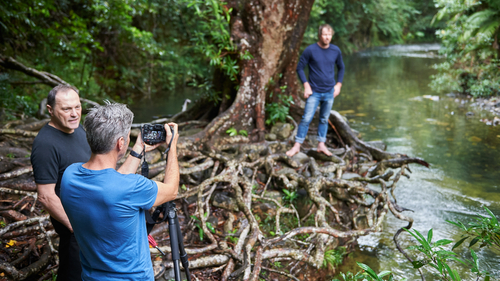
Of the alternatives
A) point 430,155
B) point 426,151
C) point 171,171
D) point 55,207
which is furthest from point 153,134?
point 426,151

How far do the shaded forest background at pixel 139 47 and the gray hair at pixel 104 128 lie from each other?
353 centimetres

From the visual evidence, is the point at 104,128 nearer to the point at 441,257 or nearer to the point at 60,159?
the point at 60,159

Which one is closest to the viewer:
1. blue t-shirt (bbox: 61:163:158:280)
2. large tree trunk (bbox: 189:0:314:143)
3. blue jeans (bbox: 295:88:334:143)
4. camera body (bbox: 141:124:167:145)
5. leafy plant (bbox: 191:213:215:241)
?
blue t-shirt (bbox: 61:163:158:280)

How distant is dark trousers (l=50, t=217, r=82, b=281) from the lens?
95.8 inches

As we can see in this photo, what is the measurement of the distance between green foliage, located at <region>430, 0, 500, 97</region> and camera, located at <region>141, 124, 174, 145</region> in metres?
11.4

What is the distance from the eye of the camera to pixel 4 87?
774cm

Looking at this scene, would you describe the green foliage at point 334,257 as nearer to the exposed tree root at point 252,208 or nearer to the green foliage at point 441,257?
the exposed tree root at point 252,208

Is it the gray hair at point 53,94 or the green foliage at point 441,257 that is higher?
the gray hair at point 53,94

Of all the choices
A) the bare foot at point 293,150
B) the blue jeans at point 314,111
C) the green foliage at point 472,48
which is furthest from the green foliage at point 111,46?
the green foliage at point 472,48

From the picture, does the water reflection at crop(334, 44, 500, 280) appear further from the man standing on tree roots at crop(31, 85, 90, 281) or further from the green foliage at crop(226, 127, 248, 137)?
the man standing on tree roots at crop(31, 85, 90, 281)

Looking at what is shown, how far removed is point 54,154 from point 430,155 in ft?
22.7

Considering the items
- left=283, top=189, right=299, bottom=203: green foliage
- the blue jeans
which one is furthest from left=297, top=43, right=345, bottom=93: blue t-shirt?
left=283, top=189, right=299, bottom=203: green foliage

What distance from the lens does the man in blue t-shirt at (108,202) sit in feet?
5.90

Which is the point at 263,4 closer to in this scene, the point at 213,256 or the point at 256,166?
the point at 256,166
